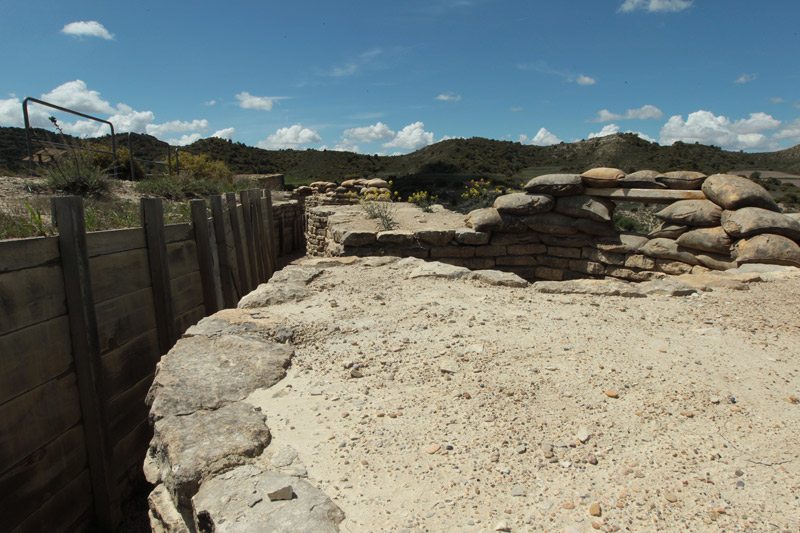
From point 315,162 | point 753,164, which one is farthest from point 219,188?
point 315,162

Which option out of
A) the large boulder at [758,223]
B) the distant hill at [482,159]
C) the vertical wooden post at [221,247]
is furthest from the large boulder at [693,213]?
the distant hill at [482,159]

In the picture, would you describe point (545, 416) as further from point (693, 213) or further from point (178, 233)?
point (693, 213)

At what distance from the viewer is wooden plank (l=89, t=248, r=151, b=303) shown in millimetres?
3766

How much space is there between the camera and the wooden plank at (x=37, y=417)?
9.62 feet

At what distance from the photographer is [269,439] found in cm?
220

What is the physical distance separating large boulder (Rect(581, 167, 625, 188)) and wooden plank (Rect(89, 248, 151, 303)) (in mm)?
6661

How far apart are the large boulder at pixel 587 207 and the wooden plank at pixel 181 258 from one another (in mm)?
5839

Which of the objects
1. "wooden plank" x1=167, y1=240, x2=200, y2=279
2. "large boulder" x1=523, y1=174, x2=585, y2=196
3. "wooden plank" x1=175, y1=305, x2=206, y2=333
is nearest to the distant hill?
"large boulder" x1=523, y1=174, x2=585, y2=196

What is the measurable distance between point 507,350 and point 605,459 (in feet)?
3.61

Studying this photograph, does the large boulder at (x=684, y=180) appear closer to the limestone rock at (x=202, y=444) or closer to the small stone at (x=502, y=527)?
the small stone at (x=502, y=527)

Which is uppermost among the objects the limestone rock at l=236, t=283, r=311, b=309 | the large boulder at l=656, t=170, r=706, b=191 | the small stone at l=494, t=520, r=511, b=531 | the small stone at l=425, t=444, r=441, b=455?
the large boulder at l=656, t=170, r=706, b=191

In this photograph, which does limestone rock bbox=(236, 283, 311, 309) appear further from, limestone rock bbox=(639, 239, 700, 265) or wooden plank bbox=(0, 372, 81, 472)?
limestone rock bbox=(639, 239, 700, 265)

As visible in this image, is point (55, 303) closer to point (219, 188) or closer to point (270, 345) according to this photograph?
point (270, 345)

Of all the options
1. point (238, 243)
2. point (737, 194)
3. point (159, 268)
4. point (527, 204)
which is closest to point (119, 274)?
point (159, 268)
